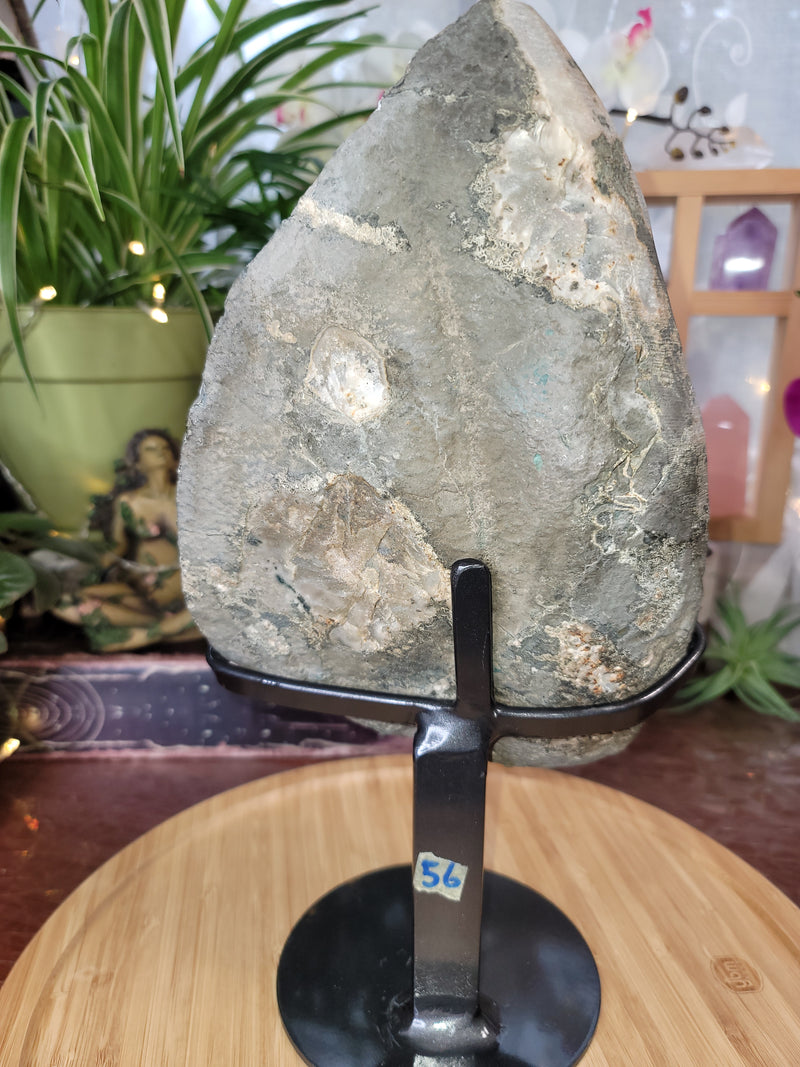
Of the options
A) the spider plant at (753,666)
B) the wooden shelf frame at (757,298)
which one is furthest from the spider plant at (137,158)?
the spider plant at (753,666)

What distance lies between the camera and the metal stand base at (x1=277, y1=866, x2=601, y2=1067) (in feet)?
2.00

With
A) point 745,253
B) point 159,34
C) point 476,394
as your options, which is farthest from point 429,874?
point 745,253

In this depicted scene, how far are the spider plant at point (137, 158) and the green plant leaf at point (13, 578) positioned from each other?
253 mm

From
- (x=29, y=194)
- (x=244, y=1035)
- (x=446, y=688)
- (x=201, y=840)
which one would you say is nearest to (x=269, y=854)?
(x=201, y=840)

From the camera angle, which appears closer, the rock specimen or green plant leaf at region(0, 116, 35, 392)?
the rock specimen

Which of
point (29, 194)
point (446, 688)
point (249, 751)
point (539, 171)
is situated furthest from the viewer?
point (249, 751)

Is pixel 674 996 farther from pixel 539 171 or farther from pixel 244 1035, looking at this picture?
pixel 539 171

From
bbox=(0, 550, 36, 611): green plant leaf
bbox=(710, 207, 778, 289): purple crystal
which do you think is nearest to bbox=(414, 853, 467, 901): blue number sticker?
bbox=(0, 550, 36, 611): green plant leaf

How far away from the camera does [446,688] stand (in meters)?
0.54

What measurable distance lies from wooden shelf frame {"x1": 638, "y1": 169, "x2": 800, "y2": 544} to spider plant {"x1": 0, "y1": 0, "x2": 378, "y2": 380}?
1.59 feet

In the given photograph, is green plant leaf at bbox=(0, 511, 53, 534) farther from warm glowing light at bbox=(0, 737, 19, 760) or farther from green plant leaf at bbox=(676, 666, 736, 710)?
green plant leaf at bbox=(676, 666, 736, 710)

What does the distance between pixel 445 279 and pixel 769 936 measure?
0.68 meters

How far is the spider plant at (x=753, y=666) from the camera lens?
114 centimetres

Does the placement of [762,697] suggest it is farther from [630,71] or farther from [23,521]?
[23,521]
